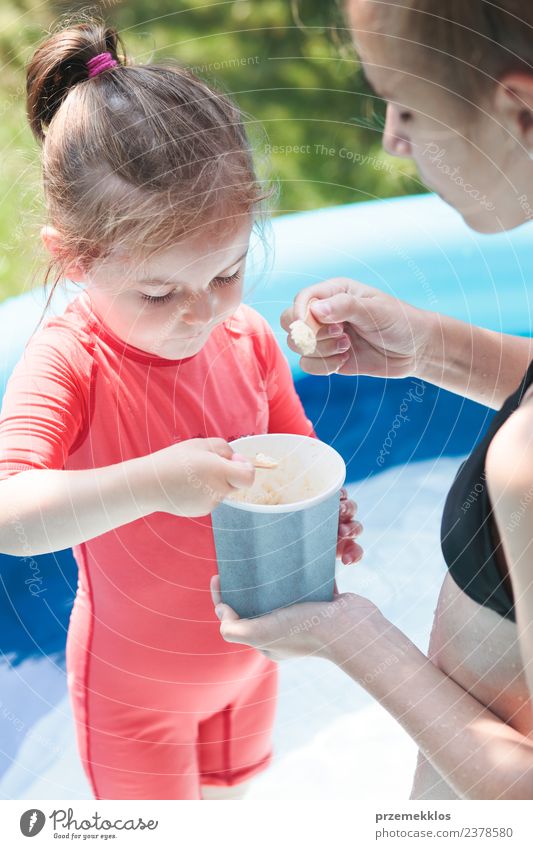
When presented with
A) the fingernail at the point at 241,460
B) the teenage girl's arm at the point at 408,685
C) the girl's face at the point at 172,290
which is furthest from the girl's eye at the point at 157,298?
the teenage girl's arm at the point at 408,685

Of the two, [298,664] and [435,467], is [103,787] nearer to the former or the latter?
[298,664]

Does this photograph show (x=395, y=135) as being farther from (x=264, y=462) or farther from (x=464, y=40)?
(x=264, y=462)

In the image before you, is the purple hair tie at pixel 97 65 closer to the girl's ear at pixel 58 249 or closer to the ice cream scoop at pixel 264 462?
the girl's ear at pixel 58 249

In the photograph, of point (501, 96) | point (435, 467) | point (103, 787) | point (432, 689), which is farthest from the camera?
point (435, 467)

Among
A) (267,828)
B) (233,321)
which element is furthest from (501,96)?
(267,828)

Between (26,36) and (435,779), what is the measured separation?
569 millimetres

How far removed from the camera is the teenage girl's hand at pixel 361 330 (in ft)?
2.13

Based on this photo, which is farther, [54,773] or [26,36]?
[54,773]

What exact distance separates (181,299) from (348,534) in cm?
23

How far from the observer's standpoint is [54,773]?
2.27 feet

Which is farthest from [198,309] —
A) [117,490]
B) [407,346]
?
[407,346]

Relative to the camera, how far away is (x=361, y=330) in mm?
683

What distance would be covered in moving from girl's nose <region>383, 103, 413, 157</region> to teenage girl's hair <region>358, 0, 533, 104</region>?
50 mm

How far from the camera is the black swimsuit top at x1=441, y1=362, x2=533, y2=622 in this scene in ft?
1.75
